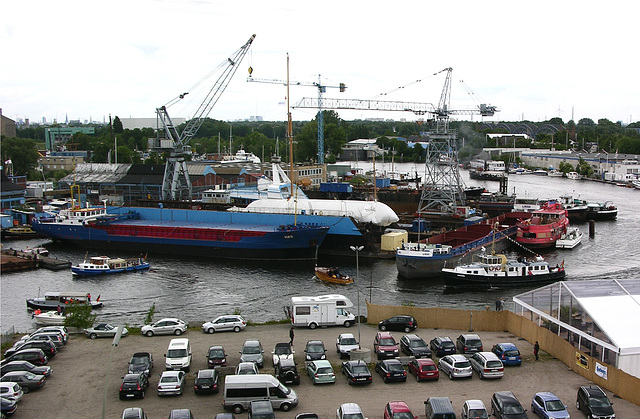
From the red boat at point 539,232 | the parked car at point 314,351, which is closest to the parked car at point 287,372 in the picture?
the parked car at point 314,351

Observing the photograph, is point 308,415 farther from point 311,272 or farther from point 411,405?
point 311,272

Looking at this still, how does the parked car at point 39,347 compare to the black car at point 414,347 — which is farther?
the parked car at point 39,347

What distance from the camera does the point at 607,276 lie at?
27.5m

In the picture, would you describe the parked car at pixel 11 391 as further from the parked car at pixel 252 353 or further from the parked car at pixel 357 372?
the parked car at pixel 357 372

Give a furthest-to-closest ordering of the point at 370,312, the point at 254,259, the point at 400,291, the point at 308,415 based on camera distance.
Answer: the point at 254,259
the point at 400,291
the point at 370,312
the point at 308,415

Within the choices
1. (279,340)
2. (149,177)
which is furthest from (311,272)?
(149,177)

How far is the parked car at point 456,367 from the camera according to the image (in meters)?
12.9

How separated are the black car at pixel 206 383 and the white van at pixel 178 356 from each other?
108cm

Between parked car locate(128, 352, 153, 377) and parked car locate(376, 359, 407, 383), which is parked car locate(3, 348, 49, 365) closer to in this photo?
parked car locate(128, 352, 153, 377)

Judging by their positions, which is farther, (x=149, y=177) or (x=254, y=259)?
(x=149, y=177)

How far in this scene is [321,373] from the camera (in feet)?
42.1

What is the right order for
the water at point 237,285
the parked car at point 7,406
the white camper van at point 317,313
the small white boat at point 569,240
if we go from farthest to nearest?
the small white boat at point 569,240
the water at point 237,285
the white camper van at point 317,313
the parked car at point 7,406

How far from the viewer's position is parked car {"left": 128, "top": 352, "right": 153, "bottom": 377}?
13250 mm

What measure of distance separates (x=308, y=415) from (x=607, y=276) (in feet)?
68.4
